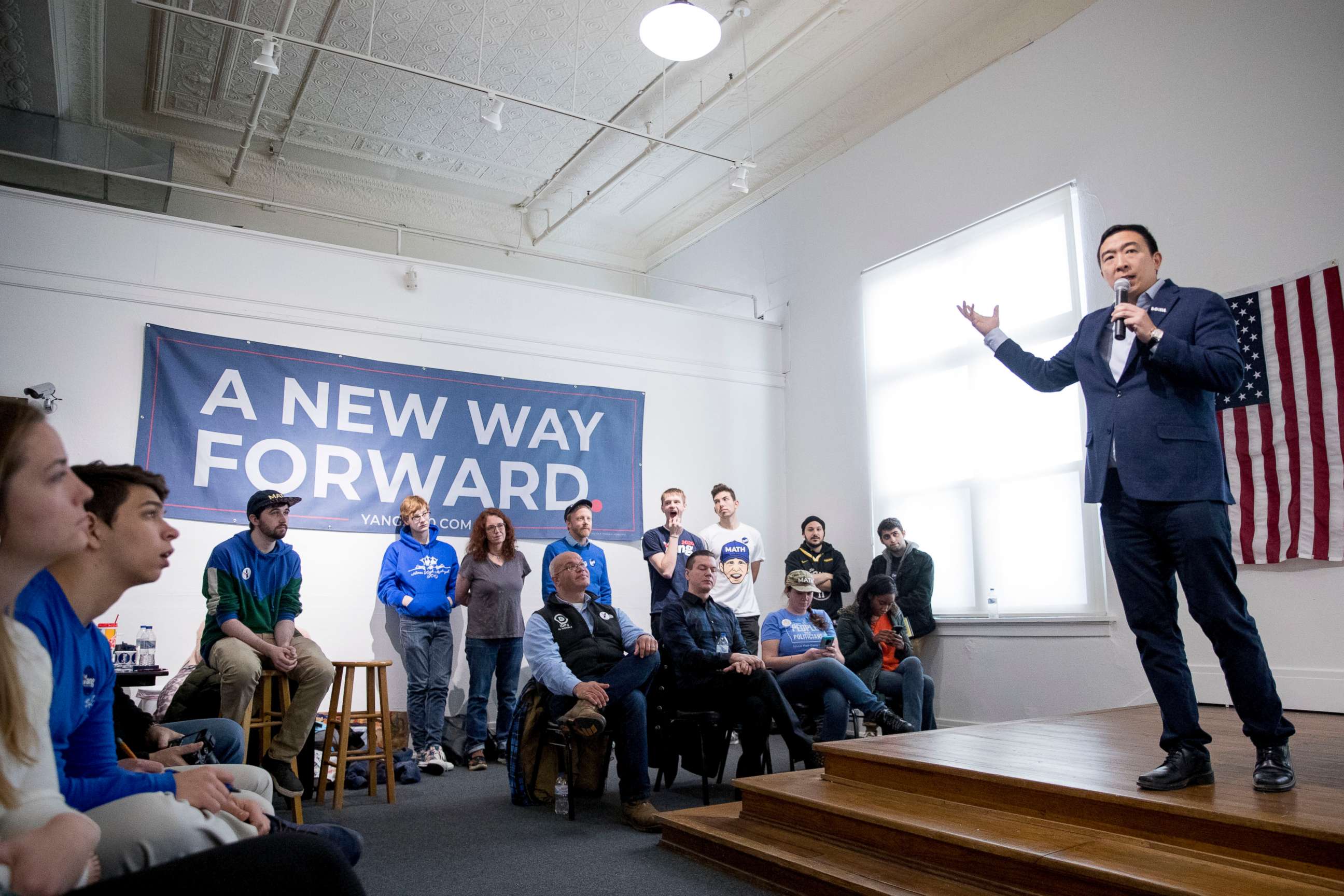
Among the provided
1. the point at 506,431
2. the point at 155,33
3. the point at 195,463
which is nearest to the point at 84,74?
the point at 155,33

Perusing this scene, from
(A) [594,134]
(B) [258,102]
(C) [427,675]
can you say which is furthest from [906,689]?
(B) [258,102]

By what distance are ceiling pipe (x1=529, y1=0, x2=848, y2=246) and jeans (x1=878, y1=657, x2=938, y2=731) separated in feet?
12.4

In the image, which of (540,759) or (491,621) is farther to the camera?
(491,621)

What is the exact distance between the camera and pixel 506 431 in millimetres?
6293

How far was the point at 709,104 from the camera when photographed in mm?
6879

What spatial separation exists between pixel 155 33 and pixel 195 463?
11.1 feet

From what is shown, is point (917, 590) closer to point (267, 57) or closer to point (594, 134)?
point (594, 134)

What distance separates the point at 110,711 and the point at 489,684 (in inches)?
161

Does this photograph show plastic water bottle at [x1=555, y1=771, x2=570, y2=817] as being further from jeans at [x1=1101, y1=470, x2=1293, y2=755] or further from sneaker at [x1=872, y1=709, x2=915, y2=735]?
jeans at [x1=1101, y1=470, x2=1293, y2=755]

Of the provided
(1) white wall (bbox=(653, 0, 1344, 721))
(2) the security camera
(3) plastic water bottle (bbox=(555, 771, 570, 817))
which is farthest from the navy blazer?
(2) the security camera

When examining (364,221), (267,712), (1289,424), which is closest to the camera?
(267,712)

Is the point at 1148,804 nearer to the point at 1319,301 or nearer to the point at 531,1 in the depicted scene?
the point at 1319,301

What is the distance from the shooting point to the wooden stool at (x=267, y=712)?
367 cm

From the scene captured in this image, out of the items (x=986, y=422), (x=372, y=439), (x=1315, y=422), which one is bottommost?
(x=1315, y=422)
